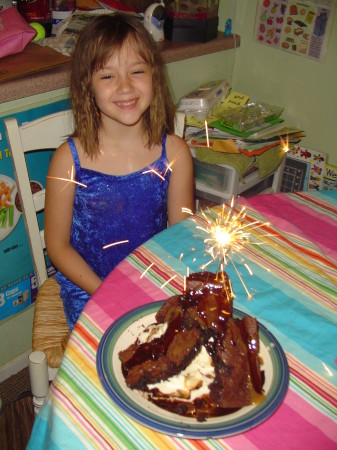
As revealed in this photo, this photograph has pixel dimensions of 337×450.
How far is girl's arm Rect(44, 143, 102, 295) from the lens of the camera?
1.38 metres

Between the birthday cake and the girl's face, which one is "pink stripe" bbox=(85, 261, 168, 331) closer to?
the birthday cake

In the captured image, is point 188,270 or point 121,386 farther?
point 188,270

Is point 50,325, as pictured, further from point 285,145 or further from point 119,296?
point 285,145

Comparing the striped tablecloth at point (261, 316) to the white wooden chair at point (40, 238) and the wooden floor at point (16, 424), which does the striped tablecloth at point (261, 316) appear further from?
the wooden floor at point (16, 424)

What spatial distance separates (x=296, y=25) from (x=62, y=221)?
4.75ft

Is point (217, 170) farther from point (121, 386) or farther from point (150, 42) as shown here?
point (121, 386)

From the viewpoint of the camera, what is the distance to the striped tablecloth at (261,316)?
720mm

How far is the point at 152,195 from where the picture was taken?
1.54 m

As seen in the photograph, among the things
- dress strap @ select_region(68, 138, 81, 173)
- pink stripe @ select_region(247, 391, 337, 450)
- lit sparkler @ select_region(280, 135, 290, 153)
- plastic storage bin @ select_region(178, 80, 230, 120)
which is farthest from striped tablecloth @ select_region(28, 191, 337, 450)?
plastic storage bin @ select_region(178, 80, 230, 120)

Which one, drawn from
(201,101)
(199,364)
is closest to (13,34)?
(201,101)

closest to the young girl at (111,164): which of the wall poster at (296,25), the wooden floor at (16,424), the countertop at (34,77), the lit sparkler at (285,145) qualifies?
the countertop at (34,77)

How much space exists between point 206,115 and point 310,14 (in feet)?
2.00

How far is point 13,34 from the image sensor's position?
1681 mm

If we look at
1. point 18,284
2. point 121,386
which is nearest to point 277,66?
point 18,284
